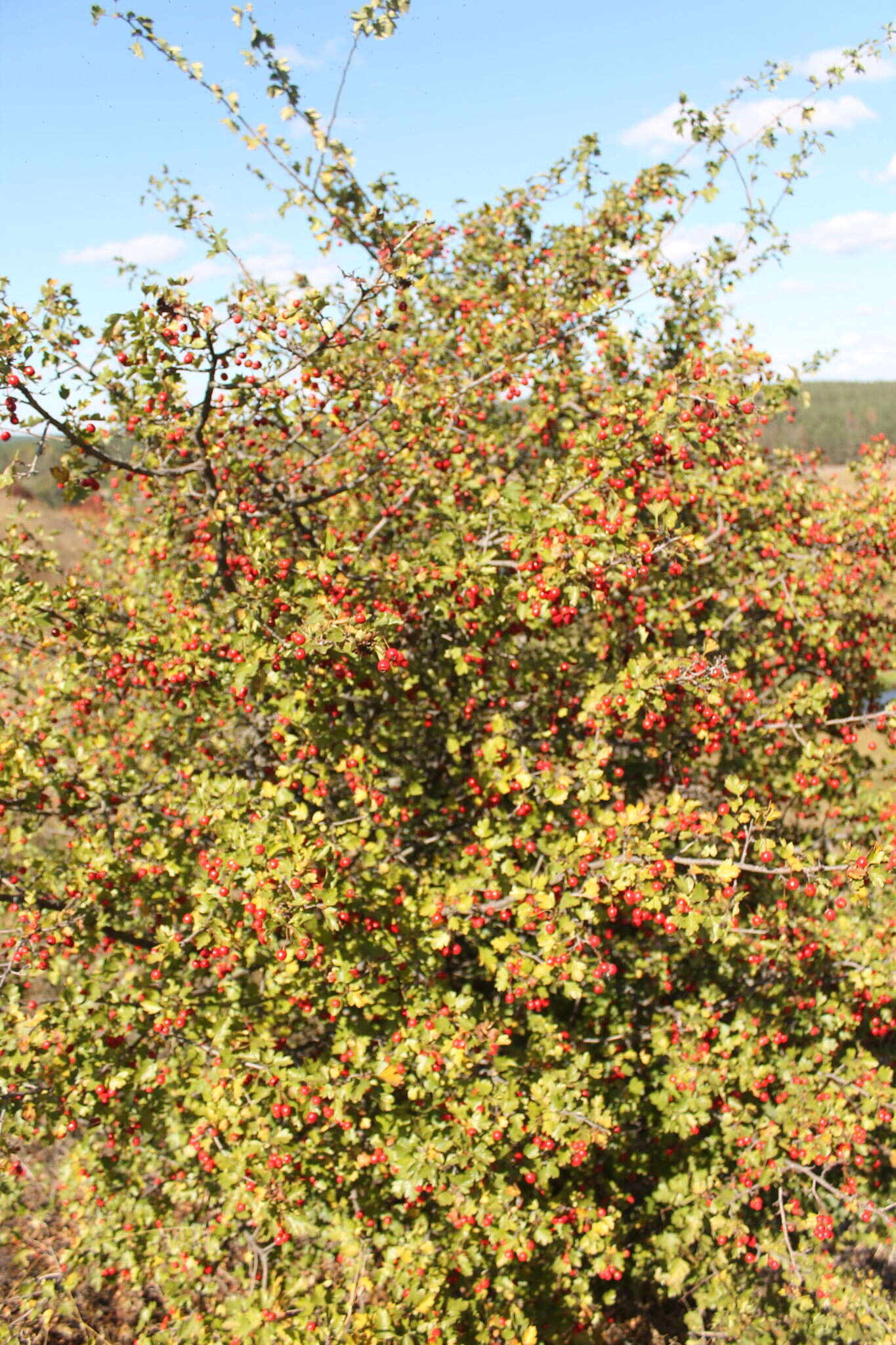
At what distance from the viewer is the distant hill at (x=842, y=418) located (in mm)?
73375

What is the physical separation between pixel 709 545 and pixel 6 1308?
6457 millimetres

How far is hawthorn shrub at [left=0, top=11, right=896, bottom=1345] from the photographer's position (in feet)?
12.9

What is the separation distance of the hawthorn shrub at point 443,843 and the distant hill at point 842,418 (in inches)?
2231

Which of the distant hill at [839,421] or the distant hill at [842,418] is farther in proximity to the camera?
the distant hill at [842,418]

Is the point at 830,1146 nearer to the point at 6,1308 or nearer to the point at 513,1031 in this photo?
the point at 513,1031

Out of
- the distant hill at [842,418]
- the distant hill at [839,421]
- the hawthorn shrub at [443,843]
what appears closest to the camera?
the hawthorn shrub at [443,843]

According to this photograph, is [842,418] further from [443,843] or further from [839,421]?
[443,843]

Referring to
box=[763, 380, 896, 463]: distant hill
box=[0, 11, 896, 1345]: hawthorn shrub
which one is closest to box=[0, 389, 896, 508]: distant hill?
box=[763, 380, 896, 463]: distant hill

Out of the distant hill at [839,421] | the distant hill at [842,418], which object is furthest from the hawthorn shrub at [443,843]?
the distant hill at [842,418]

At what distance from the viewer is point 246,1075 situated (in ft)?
13.4

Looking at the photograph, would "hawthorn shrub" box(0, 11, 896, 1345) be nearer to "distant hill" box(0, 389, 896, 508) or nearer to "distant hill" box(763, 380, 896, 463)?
"distant hill" box(0, 389, 896, 508)

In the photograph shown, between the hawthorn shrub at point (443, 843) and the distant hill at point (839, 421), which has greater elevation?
the distant hill at point (839, 421)

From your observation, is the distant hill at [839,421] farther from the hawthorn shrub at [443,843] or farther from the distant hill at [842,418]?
the hawthorn shrub at [443,843]

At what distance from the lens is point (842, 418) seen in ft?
296
